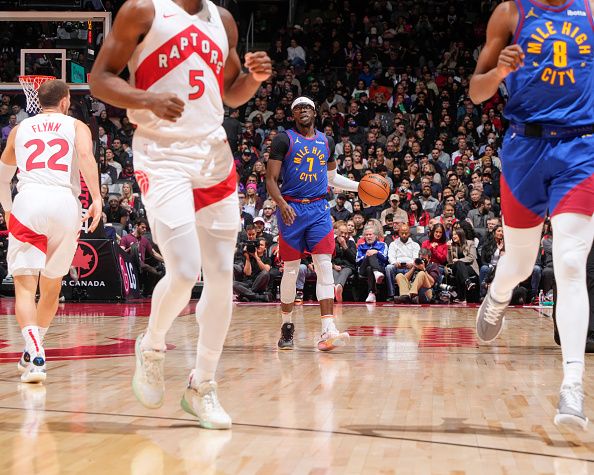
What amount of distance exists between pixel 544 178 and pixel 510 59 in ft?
2.14

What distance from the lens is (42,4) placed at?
16156 mm

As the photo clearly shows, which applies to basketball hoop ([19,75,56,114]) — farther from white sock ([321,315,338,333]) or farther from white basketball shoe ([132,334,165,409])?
white basketball shoe ([132,334,165,409])

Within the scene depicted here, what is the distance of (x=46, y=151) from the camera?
6.02 m

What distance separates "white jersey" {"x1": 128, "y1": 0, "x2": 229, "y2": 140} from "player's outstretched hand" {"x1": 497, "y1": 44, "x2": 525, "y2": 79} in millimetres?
1301

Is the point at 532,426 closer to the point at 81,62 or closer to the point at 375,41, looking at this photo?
the point at 81,62

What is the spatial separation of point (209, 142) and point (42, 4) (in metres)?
13.2

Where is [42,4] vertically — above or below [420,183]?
above

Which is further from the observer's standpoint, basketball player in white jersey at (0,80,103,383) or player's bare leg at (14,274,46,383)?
basketball player in white jersey at (0,80,103,383)

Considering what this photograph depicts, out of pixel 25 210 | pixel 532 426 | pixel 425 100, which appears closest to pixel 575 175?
pixel 532 426

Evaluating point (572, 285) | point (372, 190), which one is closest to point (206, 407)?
point (572, 285)

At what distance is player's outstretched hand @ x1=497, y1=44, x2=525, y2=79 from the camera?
4.11m

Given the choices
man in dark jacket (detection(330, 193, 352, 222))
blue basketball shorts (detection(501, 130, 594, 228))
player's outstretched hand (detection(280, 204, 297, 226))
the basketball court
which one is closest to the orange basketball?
player's outstretched hand (detection(280, 204, 297, 226))

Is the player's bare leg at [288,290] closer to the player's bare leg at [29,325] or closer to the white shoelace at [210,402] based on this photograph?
the player's bare leg at [29,325]

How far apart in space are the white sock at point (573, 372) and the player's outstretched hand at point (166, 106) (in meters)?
2.04
